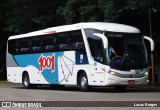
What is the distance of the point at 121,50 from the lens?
24.1 m

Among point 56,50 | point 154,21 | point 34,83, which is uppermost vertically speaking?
point 154,21

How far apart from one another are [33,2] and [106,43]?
17533 mm

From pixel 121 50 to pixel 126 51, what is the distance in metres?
0.26

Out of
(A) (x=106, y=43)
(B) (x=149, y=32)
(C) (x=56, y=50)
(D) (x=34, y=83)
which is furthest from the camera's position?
Answer: (B) (x=149, y=32)

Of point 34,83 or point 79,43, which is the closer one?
point 79,43

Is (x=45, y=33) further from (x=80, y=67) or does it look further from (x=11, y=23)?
(x=11, y=23)

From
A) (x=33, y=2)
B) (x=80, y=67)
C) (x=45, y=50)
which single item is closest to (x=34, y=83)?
(x=45, y=50)

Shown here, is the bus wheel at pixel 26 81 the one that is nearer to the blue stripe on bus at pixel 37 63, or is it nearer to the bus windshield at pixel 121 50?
the blue stripe on bus at pixel 37 63

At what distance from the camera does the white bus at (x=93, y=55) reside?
23.9m

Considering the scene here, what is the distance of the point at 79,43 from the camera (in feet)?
83.5

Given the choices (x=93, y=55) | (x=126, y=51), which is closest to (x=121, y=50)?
(x=126, y=51)

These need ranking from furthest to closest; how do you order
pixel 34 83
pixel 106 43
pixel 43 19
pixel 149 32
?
1. pixel 43 19
2. pixel 149 32
3. pixel 34 83
4. pixel 106 43

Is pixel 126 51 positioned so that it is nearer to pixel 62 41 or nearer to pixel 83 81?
pixel 83 81

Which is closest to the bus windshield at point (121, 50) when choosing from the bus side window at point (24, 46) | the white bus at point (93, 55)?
the white bus at point (93, 55)
